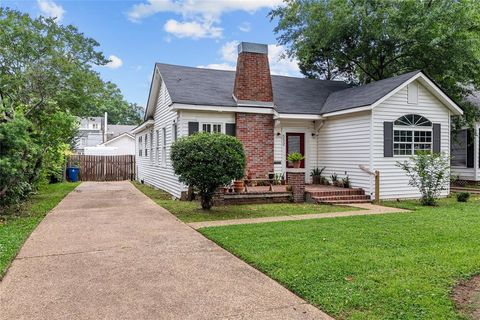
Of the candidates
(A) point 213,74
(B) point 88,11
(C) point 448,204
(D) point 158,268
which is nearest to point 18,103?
(B) point 88,11

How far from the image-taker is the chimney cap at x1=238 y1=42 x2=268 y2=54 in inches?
547

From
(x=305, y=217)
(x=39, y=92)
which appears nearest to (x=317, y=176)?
(x=305, y=217)

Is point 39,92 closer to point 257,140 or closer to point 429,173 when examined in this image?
point 257,140

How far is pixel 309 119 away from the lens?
1434 centimetres

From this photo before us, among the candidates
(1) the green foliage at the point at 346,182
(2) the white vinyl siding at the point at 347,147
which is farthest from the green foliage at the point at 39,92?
(1) the green foliage at the point at 346,182

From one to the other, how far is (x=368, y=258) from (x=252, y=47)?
33.9ft

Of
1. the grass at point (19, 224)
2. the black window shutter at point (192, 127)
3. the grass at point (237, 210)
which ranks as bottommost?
the grass at point (19, 224)

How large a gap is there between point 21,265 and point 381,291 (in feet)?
15.7

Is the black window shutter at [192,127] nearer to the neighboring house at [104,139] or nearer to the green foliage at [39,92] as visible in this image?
the green foliage at [39,92]

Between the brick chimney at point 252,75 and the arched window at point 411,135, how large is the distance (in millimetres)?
4556

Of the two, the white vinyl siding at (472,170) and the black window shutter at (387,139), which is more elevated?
the black window shutter at (387,139)

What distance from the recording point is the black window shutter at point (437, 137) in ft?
43.7

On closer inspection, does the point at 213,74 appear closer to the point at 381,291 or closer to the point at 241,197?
the point at 241,197

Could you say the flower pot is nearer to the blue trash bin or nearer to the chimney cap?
the chimney cap
